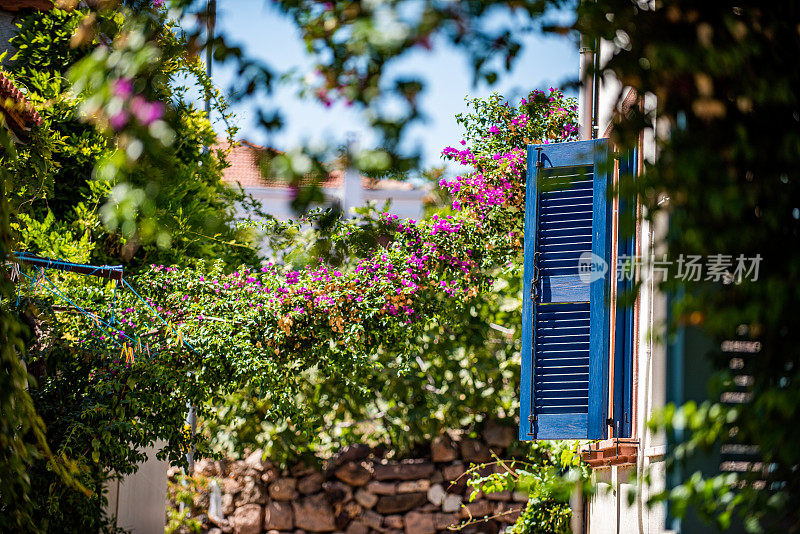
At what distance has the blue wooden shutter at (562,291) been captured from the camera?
17.9 feet

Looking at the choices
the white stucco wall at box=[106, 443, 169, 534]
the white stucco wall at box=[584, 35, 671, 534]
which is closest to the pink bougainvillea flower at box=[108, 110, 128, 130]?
the white stucco wall at box=[584, 35, 671, 534]

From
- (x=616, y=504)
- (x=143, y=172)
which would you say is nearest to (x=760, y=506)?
(x=143, y=172)

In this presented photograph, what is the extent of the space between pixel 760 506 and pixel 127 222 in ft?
5.38

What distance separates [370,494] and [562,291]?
6772 mm

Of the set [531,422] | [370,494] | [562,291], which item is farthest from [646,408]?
[370,494]

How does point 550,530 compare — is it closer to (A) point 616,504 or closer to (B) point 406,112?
(A) point 616,504

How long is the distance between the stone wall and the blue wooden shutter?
580 cm

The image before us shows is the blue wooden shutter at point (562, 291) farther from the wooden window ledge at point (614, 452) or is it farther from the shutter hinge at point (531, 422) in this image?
the wooden window ledge at point (614, 452)

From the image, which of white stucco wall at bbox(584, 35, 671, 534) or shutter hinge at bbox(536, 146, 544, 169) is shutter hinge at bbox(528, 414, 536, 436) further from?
shutter hinge at bbox(536, 146, 544, 169)

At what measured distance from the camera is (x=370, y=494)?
11578 mm

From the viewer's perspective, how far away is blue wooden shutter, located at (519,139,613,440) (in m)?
5.47

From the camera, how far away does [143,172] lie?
2133 mm

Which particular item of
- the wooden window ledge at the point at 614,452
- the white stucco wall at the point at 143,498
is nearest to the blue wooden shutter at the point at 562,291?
the wooden window ledge at the point at 614,452

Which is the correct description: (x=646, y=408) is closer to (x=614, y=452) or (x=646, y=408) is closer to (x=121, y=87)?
(x=614, y=452)
